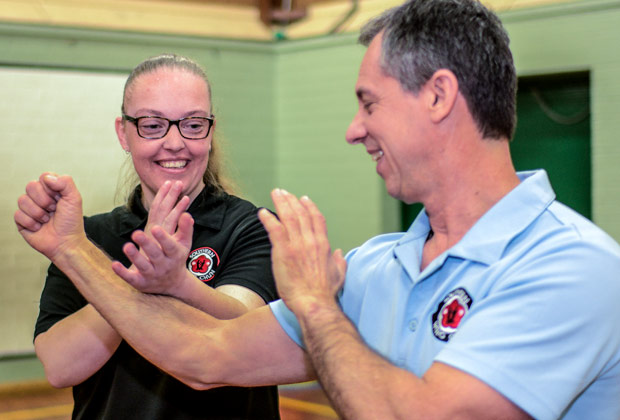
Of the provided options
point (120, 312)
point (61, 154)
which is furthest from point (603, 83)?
point (120, 312)

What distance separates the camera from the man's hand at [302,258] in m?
1.50

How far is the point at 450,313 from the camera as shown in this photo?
148cm

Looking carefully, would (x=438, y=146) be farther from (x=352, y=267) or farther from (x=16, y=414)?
(x=16, y=414)

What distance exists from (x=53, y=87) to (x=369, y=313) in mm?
5087

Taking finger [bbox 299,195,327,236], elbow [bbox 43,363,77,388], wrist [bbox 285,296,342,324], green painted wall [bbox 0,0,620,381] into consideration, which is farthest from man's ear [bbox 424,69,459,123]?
green painted wall [bbox 0,0,620,381]

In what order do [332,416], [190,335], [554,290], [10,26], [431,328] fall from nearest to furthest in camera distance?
[554,290]
[431,328]
[190,335]
[332,416]
[10,26]

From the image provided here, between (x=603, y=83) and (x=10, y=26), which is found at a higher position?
(x=10, y=26)

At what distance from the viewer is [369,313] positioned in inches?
65.4

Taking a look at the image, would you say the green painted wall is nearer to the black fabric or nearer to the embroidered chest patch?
the black fabric

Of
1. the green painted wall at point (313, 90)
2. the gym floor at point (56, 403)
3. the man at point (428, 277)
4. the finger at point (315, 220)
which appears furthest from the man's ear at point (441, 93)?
the green painted wall at point (313, 90)

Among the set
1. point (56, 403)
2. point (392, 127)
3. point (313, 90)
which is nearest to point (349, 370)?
point (392, 127)

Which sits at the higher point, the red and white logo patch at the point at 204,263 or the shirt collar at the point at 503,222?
the shirt collar at the point at 503,222

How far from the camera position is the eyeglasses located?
6.68ft

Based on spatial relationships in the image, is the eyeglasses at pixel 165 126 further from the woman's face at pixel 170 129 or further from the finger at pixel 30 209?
the finger at pixel 30 209
